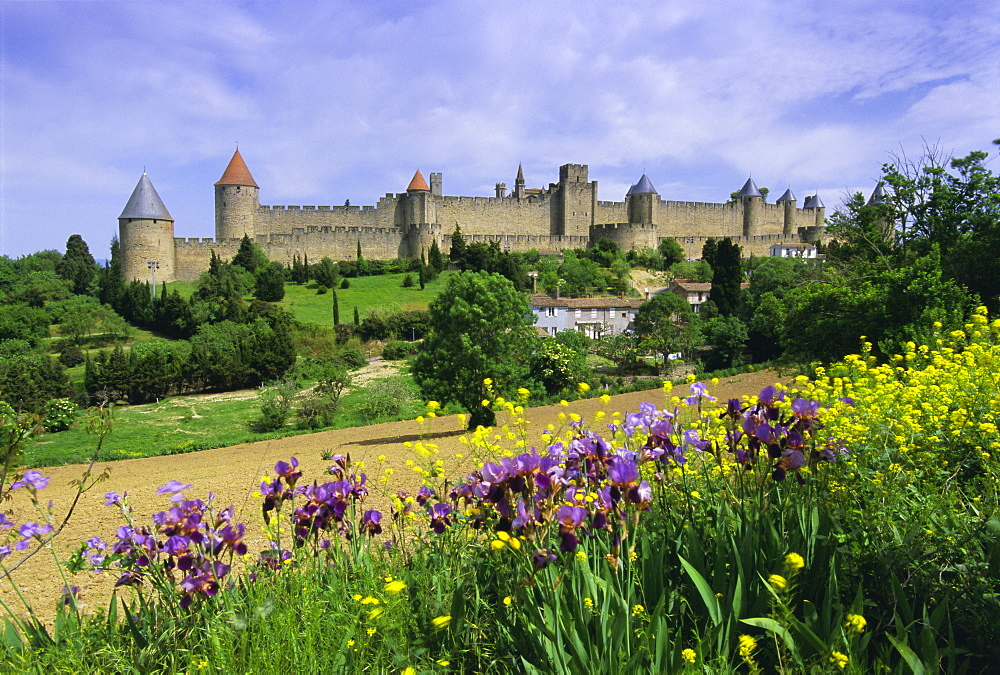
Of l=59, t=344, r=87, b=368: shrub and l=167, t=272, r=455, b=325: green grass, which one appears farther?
l=167, t=272, r=455, b=325: green grass

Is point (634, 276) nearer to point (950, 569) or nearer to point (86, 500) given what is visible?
point (86, 500)

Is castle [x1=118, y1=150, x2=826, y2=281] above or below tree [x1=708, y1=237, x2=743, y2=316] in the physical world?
above

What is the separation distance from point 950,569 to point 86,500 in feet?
29.7

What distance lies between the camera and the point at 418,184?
5069 centimetres

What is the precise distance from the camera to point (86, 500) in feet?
27.9

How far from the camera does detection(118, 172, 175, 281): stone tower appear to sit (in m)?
40.6

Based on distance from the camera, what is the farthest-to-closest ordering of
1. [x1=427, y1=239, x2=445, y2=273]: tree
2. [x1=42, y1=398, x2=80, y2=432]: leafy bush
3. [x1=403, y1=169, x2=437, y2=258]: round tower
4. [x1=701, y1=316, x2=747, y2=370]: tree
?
1. [x1=403, y1=169, x2=437, y2=258]: round tower
2. [x1=427, y1=239, x2=445, y2=273]: tree
3. [x1=701, y1=316, x2=747, y2=370]: tree
4. [x1=42, y1=398, x2=80, y2=432]: leafy bush

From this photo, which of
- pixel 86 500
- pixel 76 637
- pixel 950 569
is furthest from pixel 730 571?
pixel 86 500

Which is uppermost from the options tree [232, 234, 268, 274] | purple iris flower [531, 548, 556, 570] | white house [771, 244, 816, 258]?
white house [771, 244, 816, 258]

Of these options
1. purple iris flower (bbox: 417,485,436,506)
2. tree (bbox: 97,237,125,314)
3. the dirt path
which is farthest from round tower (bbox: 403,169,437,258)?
purple iris flower (bbox: 417,485,436,506)

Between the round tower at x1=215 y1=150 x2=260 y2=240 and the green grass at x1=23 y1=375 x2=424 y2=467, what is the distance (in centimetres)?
2139

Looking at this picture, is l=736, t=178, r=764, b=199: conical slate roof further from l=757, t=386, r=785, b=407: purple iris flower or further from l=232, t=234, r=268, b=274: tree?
l=757, t=386, r=785, b=407: purple iris flower

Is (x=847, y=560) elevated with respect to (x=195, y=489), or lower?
elevated

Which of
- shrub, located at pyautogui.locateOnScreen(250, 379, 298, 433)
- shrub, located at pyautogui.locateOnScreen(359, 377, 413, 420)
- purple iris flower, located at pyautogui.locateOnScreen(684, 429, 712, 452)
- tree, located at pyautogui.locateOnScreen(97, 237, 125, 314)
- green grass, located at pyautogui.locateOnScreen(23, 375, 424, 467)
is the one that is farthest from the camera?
tree, located at pyautogui.locateOnScreen(97, 237, 125, 314)
